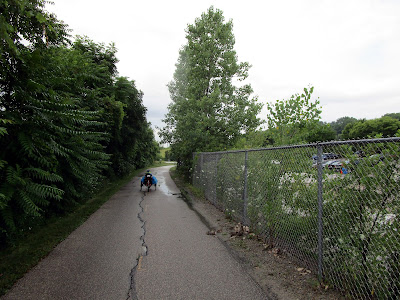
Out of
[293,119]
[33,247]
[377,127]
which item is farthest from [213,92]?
[377,127]

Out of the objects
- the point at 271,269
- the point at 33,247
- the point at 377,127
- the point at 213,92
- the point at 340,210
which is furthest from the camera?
the point at 377,127

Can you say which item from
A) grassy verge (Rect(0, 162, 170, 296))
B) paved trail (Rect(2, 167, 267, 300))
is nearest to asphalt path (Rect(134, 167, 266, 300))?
paved trail (Rect(2, 167, 267, 300))

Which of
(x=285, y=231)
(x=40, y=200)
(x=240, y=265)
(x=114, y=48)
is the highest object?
(x=114, y=48)

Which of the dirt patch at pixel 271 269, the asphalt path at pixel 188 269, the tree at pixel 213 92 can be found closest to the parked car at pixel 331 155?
the dirt patch at pixel 271 269

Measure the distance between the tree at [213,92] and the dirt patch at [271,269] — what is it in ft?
31.6

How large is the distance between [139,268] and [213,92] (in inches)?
509

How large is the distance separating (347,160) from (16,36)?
5.51m

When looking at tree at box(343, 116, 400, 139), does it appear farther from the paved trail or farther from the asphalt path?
the paved trail

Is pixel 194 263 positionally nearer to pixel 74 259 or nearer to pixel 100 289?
pixel 100 289

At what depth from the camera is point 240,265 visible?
13.7 feet

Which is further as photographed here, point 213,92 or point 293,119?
point 213,92

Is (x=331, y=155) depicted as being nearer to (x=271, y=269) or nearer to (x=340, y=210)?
(x=340, y=210)

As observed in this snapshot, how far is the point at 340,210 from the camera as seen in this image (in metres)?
3.17

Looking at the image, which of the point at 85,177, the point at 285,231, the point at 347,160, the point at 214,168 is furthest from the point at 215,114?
the point at 347,160
